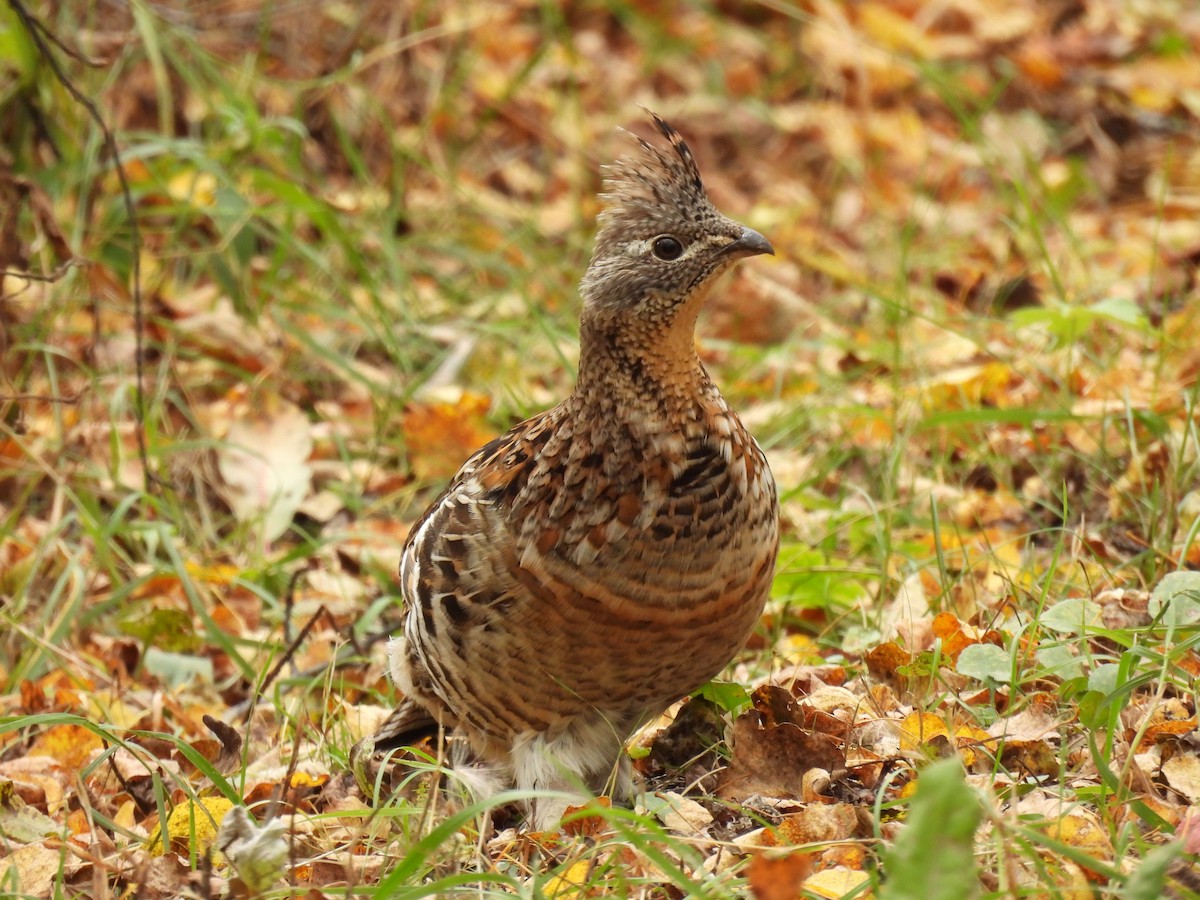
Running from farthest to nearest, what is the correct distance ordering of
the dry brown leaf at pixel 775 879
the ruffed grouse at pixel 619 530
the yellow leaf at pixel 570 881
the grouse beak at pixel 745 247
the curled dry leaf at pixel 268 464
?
the curled dry leaf at pixel 268 464
the grouse beak at pixel 745 247
the ruffed grouse at pixel 619 530
the yellow leaf at pixel 570 881
the dry brown leaf at pixel 775 879

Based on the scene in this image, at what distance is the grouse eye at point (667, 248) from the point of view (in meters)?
3.21

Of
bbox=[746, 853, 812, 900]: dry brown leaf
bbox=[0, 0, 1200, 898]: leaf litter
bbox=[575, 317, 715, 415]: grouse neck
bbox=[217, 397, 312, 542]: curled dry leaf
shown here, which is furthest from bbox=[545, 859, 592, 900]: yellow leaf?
bbox=[217, 397, 312, 542]: curled dry leaf

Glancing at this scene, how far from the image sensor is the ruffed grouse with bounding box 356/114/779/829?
3.10m

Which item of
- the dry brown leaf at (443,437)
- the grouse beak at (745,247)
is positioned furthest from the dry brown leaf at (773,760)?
the dry brown leaf at (443,437)

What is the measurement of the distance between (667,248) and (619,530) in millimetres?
615

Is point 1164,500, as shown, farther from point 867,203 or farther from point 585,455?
point 867,203

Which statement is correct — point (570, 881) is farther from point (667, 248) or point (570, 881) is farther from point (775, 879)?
point (667, 248)

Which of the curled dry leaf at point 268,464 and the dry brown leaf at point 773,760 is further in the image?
the curled dry leaf at point 268,464

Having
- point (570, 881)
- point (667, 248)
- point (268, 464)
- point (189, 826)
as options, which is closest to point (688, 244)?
point (667, 248)

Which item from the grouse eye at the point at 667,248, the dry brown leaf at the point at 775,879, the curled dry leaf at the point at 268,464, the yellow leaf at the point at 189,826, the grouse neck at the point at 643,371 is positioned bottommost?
the yellow leaf at the point at 189,826

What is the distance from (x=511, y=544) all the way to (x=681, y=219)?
78 centimetres

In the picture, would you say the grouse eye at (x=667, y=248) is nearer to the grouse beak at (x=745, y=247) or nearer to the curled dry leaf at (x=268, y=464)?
the grouse beak at (x=745, y=247)

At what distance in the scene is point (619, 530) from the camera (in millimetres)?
3092

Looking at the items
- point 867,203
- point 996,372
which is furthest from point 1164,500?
point 867,203
